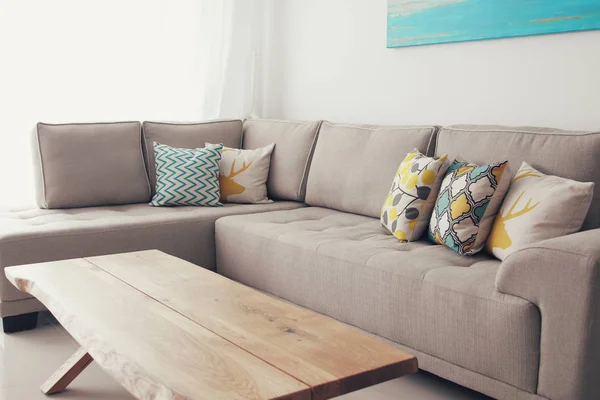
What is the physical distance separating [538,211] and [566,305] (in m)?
0.50

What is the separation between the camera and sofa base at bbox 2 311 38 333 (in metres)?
3.02

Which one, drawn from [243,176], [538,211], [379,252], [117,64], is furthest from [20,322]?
[538,211]

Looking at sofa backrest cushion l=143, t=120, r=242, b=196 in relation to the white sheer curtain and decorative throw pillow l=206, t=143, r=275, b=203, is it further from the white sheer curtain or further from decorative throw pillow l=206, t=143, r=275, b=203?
the white sheer curtain

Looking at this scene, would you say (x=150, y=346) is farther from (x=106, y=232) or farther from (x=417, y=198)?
(x=106, y=232)

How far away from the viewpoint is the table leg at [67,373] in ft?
7.91

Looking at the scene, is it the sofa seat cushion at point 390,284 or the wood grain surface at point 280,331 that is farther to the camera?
the sofa seat cushion at point 390,284

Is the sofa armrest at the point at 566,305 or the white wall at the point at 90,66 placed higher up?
the white wall at the point at 90,66

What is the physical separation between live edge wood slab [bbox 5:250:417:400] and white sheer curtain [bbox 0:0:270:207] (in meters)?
1.87

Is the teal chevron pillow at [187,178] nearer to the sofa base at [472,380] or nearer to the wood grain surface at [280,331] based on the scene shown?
the wood grain surface at [280,331]

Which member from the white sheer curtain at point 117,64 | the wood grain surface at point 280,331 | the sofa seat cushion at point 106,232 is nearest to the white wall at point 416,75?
the white sheer curtain at point 117,64

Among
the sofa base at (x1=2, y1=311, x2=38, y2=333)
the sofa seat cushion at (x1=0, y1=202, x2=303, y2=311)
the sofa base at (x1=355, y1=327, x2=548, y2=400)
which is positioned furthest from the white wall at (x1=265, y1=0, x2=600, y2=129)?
the sofa base at (x1=2, y1=311, x2=38, y2=333)

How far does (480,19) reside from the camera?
10.9 ft

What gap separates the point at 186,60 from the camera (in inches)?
177

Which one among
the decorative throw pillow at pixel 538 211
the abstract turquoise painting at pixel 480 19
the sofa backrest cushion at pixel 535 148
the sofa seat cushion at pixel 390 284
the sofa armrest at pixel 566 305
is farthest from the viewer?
the abstract turquoise painting at pixel 480 19
